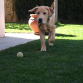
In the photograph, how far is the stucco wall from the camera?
18.1 meters

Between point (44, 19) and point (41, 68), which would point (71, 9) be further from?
point (41, 68)

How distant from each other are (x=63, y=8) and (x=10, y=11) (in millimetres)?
4486

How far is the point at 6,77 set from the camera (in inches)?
126

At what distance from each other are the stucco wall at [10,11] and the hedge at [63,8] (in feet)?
1.55

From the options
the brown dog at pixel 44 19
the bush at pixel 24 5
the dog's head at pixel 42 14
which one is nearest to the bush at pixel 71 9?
the bush at pixel 24 5

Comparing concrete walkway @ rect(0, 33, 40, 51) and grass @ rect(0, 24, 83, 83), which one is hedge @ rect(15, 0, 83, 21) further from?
grass @ rect(0, 24, 83, 83)

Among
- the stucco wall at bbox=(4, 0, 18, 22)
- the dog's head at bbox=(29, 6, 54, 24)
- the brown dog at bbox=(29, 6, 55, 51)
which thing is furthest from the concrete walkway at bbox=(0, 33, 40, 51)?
the stucco wall at bbox=(4, 0, 18, 22)

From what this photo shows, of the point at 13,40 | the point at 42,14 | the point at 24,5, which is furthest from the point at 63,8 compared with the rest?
the point at 42,14

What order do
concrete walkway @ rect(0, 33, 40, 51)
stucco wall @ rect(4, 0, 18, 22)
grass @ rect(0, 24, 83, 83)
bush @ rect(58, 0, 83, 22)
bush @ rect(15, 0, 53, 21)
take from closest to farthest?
1. grass @ rect(0, 24, 83, 83)
2. concrete walkway @ rect(0, 33, 40, 51)
3. bush @ rect(58, 0, 83, 22)
4. bush @ rect(15, 0, 53, 21)
5. stucco wall @ rect(4, 0, 18, 22)

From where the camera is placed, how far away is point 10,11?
1828 cm

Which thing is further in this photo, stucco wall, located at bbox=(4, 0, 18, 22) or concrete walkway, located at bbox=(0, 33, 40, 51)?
stucco wall, located at bbox=(4, 0, 18, 22)

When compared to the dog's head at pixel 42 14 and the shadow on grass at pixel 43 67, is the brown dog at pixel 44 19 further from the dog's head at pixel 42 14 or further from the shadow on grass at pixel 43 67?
the shadow on grass at pixel 43 67

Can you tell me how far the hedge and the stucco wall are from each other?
472mm

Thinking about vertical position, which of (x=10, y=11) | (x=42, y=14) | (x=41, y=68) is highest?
(x=10, y=11)
